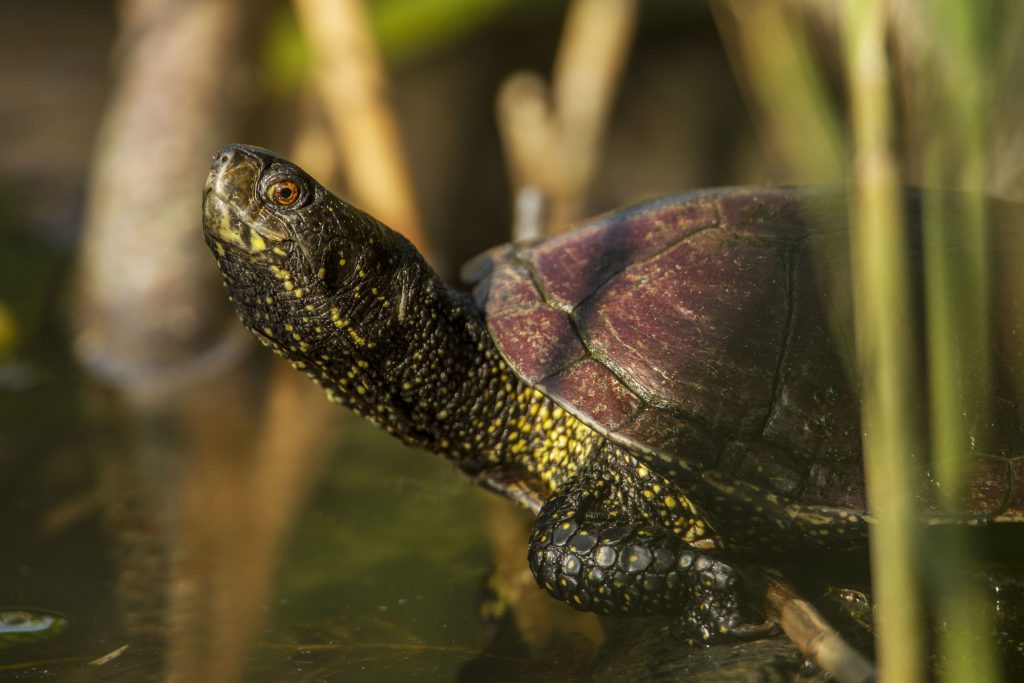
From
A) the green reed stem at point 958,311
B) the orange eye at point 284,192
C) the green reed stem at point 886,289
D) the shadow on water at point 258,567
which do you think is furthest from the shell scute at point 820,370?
the orange eye at point 284,192

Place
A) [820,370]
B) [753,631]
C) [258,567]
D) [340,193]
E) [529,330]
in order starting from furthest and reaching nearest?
[340,193], [258,567], [529,330], [820,370], [753,631]

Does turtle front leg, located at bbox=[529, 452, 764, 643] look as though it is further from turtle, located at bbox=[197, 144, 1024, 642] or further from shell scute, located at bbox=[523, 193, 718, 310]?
shell scute, located at bbox=[523, 193, 718, 310]

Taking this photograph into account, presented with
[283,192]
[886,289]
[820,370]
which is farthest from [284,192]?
[886,289]

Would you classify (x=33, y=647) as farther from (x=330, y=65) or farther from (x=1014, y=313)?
(x=330, y=65)

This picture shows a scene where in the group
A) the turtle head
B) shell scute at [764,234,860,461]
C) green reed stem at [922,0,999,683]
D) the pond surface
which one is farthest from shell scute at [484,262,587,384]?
green reed stem at [922,0,999,683]

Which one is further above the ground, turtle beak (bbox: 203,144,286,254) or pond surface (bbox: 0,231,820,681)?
turtle beak (bbox: 203,144,286,254)

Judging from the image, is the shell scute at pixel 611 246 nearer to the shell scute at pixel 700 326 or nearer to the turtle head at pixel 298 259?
the shell scute at pixel 700 326

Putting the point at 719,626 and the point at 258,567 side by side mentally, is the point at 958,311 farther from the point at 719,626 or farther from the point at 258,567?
the point at 258,567
